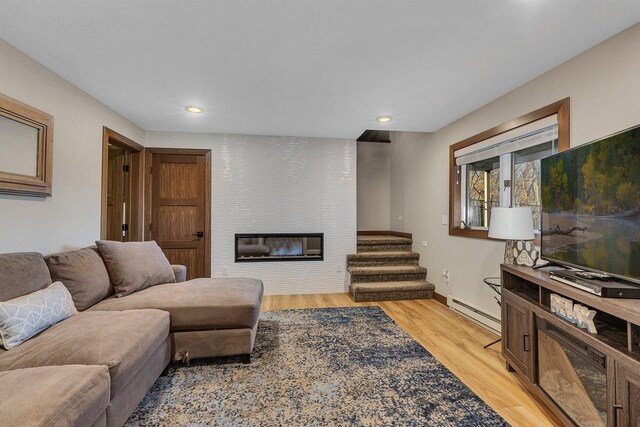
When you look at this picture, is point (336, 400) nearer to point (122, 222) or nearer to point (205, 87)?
point (205, 87)

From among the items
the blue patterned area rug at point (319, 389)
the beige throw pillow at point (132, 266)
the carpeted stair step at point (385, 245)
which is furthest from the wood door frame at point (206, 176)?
the carpeted stair step at point (385, 245)

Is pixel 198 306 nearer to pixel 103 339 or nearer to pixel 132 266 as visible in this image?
pixel 103 339

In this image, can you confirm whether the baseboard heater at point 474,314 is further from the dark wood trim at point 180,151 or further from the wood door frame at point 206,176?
the dark wood trim at point 180,151

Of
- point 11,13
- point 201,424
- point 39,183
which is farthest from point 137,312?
point 11,13

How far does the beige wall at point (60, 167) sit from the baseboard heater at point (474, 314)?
4.02m

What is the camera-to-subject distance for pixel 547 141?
7.63ft

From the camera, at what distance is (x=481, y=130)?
3037mm

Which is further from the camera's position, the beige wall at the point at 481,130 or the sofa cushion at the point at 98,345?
the beige wall at the point at 481,130

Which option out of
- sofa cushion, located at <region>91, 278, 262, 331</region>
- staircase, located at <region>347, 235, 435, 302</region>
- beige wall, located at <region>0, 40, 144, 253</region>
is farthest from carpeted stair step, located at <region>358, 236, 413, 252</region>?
beige wall, located at <region>0, 40, 144, 253</region>

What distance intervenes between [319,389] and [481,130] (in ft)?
9.63

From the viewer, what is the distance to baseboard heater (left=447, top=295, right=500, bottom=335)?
2.83 m

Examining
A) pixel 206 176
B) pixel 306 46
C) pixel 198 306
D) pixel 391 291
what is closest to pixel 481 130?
pixel 306 46

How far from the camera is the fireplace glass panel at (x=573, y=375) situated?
51.4 inches

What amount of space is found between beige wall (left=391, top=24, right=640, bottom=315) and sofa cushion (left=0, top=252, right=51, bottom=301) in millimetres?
3673
